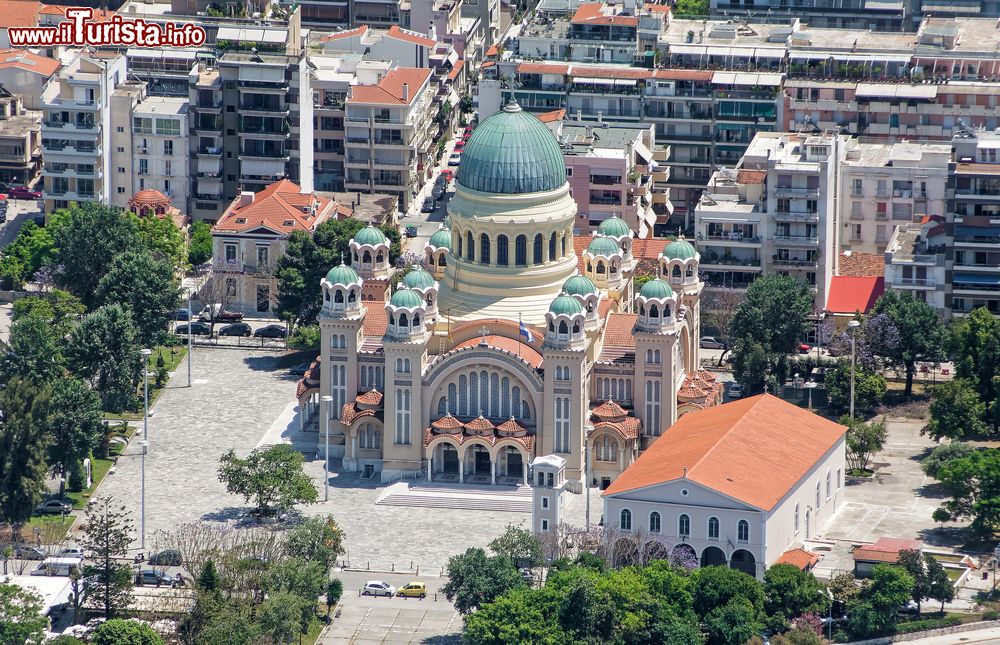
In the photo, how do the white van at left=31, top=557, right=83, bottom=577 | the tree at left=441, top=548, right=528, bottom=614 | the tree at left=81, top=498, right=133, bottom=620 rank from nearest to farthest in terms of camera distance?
the tree at left=441, top=548, right=528, bottom=614
the tree at left=81, top=498, right=133, bottom=620
the white van at left=31, top=557, right=83, bottom=577

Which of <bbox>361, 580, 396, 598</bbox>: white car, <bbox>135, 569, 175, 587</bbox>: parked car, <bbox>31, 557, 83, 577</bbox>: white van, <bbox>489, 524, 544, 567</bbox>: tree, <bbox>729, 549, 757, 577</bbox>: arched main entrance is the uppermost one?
<bbox>489, 524, 544, 567</bbox>: tree

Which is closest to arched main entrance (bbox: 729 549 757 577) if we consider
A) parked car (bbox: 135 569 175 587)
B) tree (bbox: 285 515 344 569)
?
tree (bbox: 285 515 344 569)

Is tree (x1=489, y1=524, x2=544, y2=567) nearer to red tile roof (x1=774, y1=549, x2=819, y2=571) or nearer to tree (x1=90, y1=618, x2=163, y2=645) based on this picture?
red tile roof (x1=774, y1=549, x2=819, y2=571)

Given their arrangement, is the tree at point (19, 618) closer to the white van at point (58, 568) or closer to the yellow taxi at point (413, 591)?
the white van at point (58, 568)

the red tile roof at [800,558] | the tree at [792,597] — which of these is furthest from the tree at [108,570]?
the red tile roof at [800,558]

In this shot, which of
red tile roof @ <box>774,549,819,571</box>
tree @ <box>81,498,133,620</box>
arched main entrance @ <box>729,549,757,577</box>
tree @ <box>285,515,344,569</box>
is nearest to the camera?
tree @ <box>81,498,133,620</box>

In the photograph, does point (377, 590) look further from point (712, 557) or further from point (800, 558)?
point (800, 558)
